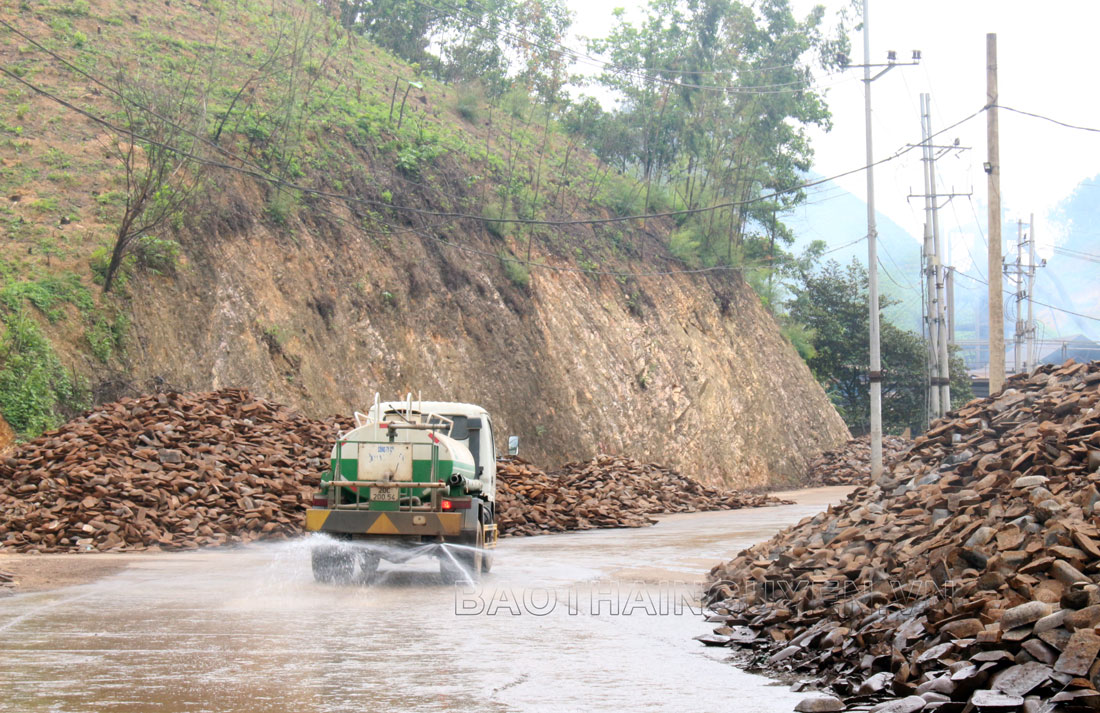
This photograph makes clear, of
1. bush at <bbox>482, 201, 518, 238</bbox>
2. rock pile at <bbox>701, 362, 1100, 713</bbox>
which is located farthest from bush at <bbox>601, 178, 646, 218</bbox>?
rock pile at <bbox>701, 362, 1100, 713</bbox>

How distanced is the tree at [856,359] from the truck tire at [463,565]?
1895 inches

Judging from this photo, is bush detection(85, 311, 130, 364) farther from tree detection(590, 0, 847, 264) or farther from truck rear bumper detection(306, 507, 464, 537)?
tree detection(590, 0, 847, 264)

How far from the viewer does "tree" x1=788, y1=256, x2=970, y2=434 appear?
60.5 metres

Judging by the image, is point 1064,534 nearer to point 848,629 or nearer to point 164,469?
point 848,629

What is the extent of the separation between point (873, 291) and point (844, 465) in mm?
16877

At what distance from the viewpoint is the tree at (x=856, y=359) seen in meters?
60.5

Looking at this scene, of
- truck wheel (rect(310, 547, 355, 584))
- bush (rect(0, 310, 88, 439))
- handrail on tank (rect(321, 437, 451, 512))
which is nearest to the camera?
handrail on tank (rect(321, 437, 451, 512))

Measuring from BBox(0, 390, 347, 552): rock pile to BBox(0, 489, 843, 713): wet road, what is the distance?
2.60 m

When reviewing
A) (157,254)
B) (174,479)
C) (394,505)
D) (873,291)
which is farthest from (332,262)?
(394,505)

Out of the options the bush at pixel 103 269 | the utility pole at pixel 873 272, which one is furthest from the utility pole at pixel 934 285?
the bush at pixel 103 269

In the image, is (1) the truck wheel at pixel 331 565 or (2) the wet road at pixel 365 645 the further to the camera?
(1) the truck wheel at pixel 331 565

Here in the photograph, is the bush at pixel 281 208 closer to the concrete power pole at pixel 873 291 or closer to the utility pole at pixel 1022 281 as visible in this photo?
the concrete power pole at pixel 873 291

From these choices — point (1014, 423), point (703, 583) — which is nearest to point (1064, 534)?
point (1014, 423)

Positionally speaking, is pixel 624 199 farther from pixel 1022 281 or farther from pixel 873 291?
pixel 1022 281
